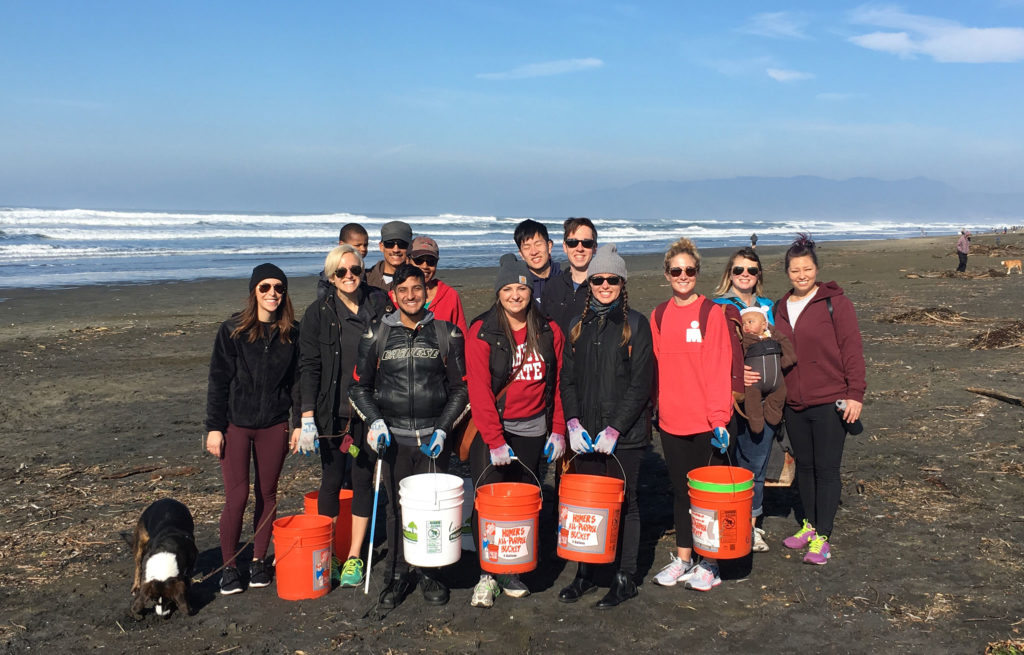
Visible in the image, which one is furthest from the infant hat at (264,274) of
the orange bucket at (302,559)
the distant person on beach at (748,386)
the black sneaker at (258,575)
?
the distant person on beach at (748,386)

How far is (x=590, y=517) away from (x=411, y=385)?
53.1 inches

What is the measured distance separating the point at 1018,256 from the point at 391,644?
113 feet

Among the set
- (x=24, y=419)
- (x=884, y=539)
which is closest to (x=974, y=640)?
(x=884, y=539)

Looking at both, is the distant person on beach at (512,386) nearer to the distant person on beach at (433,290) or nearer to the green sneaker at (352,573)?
the distant person on beach at (433,290)

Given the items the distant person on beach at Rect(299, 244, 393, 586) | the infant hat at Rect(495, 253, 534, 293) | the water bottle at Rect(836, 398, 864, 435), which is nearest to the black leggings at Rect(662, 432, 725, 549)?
the water bottle at Rect(836, 398, 864, 435)

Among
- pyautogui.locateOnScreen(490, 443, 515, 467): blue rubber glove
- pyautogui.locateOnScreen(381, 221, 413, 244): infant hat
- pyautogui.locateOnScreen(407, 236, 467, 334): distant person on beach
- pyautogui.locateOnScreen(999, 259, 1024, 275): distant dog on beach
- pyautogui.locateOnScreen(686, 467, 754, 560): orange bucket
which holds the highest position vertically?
pyautogui.locateOnScreen(381, 221, 413, 244): infant hat

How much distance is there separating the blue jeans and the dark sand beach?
→ 0.63 metres

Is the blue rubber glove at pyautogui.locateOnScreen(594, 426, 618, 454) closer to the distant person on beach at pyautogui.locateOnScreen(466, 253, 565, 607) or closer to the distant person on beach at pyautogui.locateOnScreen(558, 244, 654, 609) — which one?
the distant person on beach at pyautogui.locateOnScreen(558, 244, 654, 609)

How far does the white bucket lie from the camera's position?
4.72 meters

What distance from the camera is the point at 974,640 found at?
4.41m

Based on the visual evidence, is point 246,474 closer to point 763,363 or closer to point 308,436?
point 308,436

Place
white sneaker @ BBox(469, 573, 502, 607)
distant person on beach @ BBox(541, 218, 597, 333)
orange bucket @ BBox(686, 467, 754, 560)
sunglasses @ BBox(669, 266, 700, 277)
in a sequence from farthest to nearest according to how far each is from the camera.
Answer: distant person on beach @ BBox(541, 218, 597, 333) → sunglasses @ BBox(669, 266, 700, 277) → white sneaker @ BBox(469, 573, 502, 607) → orange bucket @ BBox(686, 467, 754, 560)

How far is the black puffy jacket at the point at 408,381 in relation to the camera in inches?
198

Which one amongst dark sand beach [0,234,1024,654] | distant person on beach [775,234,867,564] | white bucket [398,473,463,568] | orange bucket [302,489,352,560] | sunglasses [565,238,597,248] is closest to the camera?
dark sand beach [0,234,1024,654]
